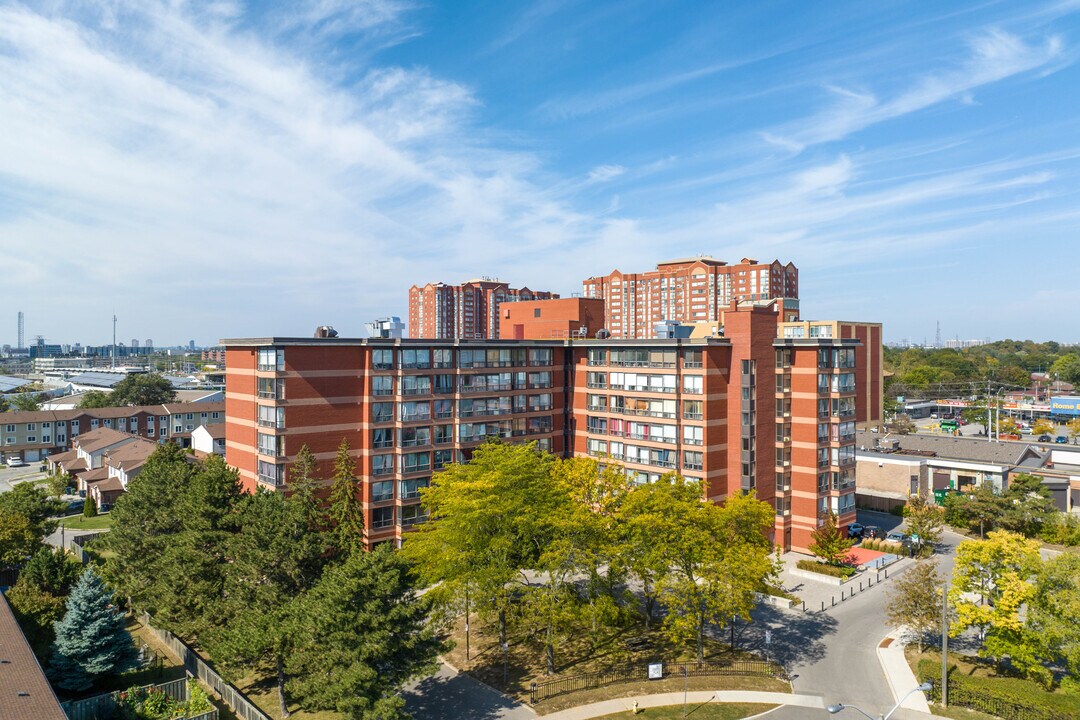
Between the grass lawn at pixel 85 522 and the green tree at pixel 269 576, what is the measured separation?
47383mm

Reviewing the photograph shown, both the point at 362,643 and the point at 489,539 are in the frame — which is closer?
the point at 362,643

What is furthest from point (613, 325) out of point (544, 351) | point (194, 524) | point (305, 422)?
point (194, 524)

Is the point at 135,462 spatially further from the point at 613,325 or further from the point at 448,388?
the point at 613,325

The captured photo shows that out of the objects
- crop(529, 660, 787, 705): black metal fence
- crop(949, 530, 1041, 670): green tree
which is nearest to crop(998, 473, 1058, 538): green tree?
crop(949, 530, 1041, 670): green tree

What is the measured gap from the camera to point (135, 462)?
85688 millimetres

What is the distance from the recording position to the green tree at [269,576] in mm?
35625

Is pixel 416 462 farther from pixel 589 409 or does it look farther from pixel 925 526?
pixel 925 526

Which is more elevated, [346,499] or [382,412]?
[382,412]

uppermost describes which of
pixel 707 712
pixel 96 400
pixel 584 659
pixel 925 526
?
pixel 96 400

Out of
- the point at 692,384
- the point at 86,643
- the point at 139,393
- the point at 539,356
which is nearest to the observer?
the point at 86,643

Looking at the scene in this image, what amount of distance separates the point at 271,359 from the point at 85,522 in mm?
46399

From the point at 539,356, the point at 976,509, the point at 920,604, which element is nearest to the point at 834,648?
the point at 920,604

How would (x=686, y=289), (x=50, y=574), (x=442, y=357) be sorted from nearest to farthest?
(x=50, y=574)
(x=442, y=357)
(x=686, y=289)

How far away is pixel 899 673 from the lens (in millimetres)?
40688
